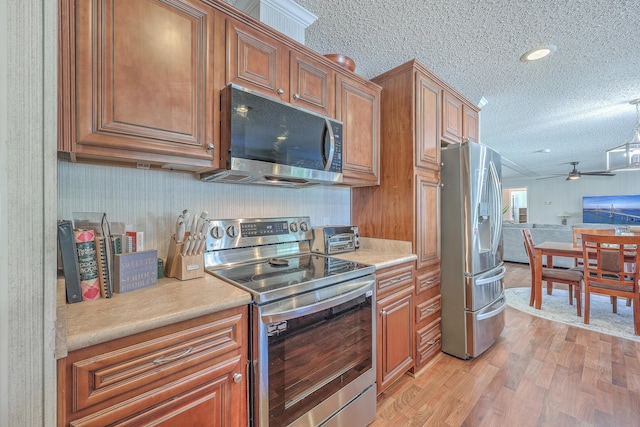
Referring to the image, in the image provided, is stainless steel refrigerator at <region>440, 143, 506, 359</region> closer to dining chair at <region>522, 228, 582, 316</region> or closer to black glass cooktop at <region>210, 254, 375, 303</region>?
black glass cooktop at <region>210, 254, 375, 303</region>

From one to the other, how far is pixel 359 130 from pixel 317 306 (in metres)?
1.29

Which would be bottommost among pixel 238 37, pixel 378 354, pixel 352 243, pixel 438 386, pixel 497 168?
pixel 438 386

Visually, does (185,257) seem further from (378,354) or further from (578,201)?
(578,201)

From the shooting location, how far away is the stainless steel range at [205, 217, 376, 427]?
1.10 m

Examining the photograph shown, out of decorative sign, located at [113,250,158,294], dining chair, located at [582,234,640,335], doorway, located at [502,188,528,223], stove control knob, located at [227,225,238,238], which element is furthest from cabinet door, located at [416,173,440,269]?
doorway, located at [502,188,528,223]

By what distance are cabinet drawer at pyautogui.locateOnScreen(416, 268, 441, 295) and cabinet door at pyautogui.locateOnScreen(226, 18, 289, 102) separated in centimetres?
156

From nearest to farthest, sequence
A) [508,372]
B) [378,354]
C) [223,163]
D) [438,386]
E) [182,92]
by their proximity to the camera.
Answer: [182,92]
[223,163]
[378,354]
[438,386]
[508,372]

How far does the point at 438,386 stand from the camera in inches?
73.7

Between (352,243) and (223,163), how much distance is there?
1.18 m

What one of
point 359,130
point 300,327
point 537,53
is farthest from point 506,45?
point 300,327

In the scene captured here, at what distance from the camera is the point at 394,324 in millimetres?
1787

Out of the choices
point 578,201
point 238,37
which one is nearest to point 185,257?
point 238,37

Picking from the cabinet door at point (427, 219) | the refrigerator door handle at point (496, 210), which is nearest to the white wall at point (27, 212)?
the cabinet door at point (427, 219)

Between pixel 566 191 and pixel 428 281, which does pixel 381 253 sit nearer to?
pixel 428 281
